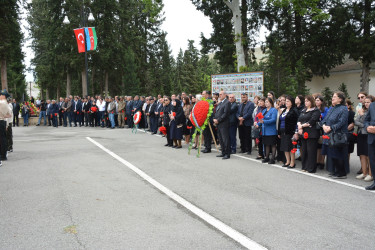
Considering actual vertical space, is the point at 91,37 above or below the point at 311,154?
above

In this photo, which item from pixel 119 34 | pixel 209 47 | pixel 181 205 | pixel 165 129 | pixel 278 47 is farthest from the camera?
pixel 119 34

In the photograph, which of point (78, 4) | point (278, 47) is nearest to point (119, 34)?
point (78, 4)

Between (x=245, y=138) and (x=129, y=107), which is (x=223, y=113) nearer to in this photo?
(x=245, y=138)

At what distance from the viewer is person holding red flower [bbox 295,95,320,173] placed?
882 cm

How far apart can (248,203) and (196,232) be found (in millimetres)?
1620

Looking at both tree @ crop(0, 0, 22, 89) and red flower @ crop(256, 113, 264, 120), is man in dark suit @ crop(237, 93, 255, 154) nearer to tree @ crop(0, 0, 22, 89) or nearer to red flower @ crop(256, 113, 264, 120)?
red flower @ crop(256, 113, 264, 120)

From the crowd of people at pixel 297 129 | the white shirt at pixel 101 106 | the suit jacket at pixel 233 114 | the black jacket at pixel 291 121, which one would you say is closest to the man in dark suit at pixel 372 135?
the crowd of people at pixel 297 129

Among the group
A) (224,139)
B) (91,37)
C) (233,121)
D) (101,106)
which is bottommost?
(224,139)

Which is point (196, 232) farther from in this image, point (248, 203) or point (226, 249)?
point (248, 203)

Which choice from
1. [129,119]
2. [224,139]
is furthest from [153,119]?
[224,139]

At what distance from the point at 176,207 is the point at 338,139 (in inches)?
169

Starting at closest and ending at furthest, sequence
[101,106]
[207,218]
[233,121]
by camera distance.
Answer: [207,218] < [233,121] < [101,106]

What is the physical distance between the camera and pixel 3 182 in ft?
25.9

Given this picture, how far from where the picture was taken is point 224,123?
11.3 meters
